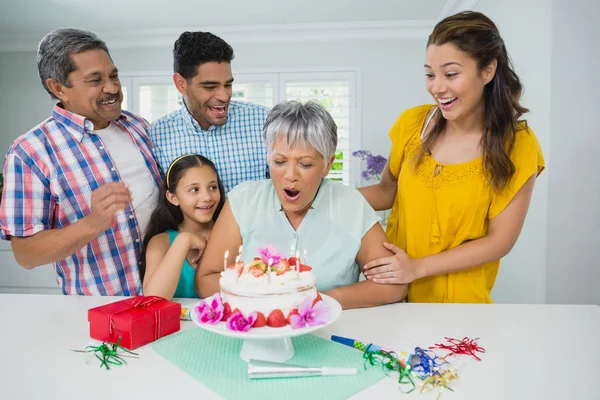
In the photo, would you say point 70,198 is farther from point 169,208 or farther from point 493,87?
point 493,87

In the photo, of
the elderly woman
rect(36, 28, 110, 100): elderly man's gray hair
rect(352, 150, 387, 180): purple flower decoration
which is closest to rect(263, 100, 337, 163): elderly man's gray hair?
the elderly woman

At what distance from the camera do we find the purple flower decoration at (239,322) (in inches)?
39.7

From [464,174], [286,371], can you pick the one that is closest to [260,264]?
[286,371]

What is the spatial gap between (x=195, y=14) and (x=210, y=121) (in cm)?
319

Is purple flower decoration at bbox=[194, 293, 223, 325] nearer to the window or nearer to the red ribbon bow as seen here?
the red ribbon bow

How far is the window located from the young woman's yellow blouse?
3.61 m

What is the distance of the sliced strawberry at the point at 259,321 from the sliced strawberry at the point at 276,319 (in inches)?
0.6

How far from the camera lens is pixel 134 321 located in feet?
3.86

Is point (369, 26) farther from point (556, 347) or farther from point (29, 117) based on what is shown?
point (556, 347)

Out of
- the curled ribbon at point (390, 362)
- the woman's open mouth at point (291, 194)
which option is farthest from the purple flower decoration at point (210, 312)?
the woman's open mouth at point (291, 194)

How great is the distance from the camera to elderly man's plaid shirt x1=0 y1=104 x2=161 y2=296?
162 cm

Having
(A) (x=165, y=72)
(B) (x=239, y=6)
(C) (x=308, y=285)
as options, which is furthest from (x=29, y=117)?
(C) (x=308, y=285)

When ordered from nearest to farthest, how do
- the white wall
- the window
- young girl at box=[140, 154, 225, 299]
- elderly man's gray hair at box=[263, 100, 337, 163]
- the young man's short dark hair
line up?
elderly man's gray hair at box=[263, 100, 337, 163]
young girl at box=[140, 154, 225, 299]
the young man's short dark hair
the white wall
the window

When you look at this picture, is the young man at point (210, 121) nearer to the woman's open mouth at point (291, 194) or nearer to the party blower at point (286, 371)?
the woman's open mouth at point (291, 194)
